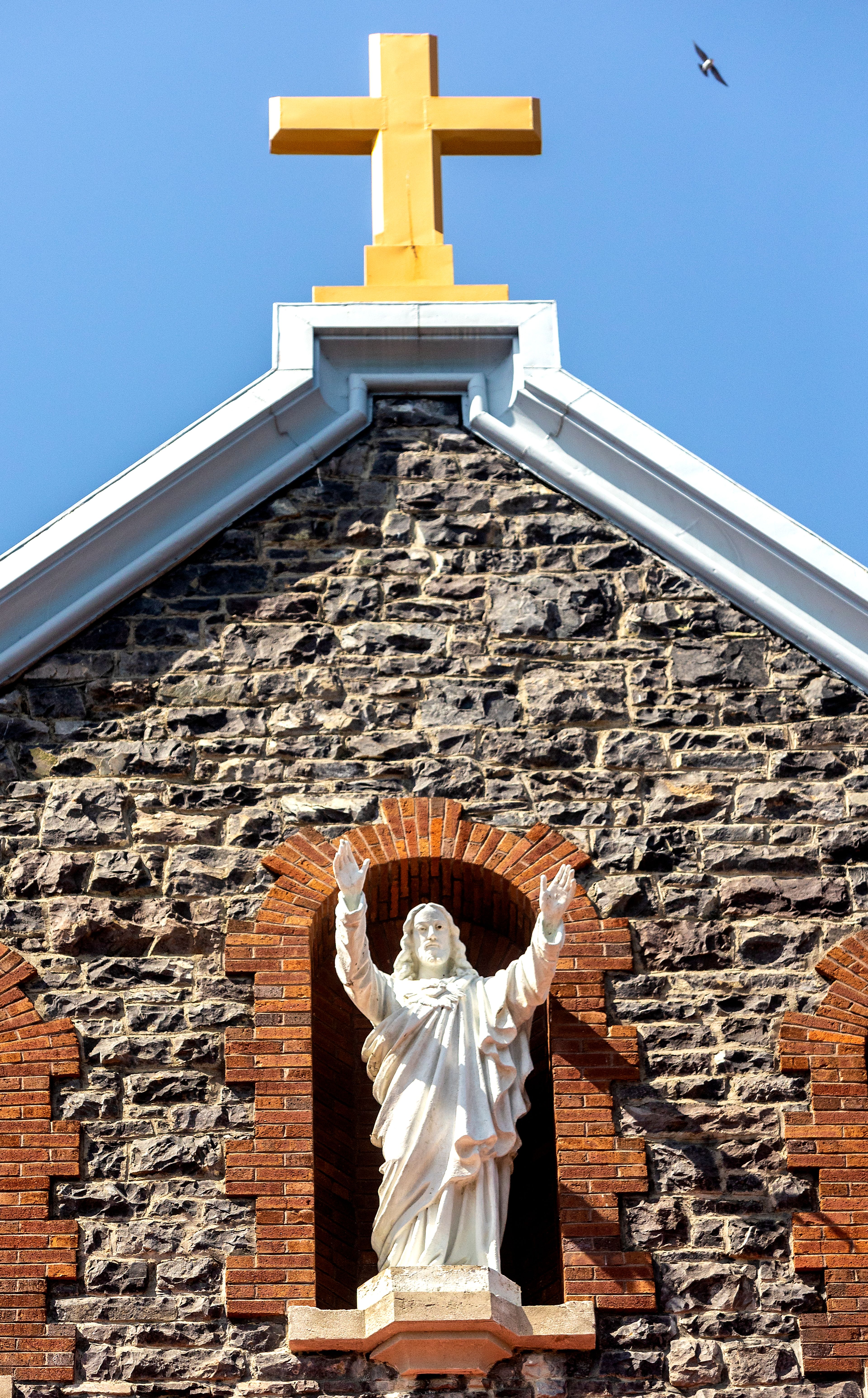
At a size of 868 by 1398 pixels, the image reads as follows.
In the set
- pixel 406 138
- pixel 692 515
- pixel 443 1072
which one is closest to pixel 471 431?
pixel 692 515

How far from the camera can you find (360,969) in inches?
401

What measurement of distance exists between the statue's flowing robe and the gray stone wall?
502 millimetres

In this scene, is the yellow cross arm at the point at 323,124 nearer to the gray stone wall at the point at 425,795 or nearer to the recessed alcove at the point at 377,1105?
the gray stone wall at the point at 425,795

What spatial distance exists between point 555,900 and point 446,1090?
0.89 m

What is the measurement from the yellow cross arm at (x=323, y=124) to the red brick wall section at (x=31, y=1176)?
4.59 meters

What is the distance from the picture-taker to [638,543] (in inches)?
468

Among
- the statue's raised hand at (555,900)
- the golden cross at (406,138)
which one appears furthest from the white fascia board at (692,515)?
the statue's raised hand at (555,900)

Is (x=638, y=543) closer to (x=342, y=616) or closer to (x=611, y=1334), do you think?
(x=342, y=616)

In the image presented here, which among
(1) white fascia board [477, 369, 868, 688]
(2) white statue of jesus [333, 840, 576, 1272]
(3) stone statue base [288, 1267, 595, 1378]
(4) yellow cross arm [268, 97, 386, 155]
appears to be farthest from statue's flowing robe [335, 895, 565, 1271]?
(4) yellow cross arm [268, 97, 386, 155]

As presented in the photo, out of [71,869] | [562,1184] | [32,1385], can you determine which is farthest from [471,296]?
[32,1385]

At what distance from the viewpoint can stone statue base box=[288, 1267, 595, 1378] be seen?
9523mm

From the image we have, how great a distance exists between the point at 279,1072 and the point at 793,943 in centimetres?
226

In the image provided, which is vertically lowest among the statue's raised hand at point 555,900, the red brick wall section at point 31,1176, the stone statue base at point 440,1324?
the stone statue base at point 440,1324

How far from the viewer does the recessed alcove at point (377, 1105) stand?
10453 millimetres
